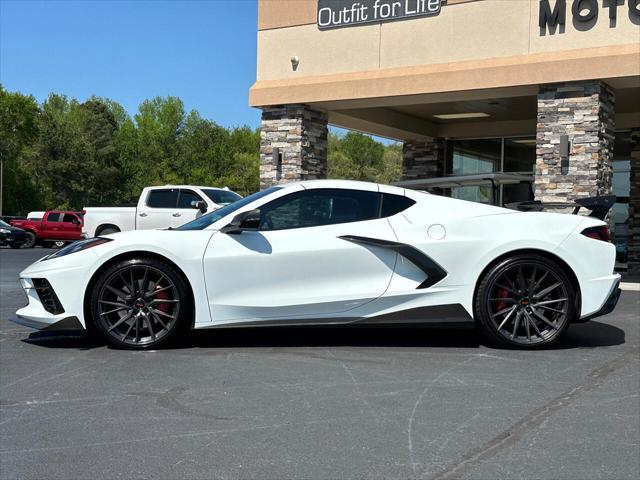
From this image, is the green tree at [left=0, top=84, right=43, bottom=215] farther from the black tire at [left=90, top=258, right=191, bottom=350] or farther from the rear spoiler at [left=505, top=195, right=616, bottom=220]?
the rear spoiler at [left=505, top=195, right=616, bottom=220]

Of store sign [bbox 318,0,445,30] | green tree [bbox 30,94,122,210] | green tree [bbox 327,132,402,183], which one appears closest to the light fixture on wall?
store sign [bbox 318,0,445,30]

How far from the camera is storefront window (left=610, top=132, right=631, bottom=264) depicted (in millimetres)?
18531

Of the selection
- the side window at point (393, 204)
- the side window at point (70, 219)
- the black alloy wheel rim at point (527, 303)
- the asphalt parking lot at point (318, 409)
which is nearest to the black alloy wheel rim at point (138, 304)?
the asphalt parking lot at point (318, 409)

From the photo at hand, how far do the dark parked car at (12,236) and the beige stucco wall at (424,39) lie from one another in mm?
18808

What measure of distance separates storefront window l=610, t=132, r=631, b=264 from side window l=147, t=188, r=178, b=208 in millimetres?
10799

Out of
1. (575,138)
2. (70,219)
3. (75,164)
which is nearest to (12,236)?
(70,219)

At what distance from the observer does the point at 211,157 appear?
66.8 m

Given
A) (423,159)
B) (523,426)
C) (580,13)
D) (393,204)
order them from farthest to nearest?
1. (423,159)
2. (580,13)
3. (393,204)
4. (523,426)

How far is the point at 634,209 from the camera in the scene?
18469 millimetres

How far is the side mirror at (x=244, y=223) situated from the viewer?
237 inches

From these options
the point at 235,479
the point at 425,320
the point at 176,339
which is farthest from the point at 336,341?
the point at 235,479

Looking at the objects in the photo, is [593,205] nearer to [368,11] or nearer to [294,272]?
[294,272]

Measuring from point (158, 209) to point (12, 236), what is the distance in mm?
15722

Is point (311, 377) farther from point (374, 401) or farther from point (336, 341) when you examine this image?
point (336, 341)
